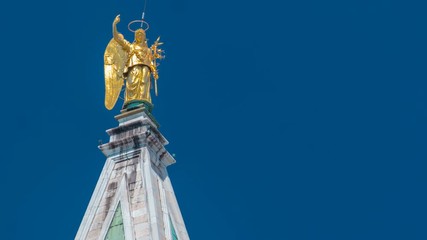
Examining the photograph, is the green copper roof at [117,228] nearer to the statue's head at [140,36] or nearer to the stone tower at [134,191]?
the stone tower at [134,191]

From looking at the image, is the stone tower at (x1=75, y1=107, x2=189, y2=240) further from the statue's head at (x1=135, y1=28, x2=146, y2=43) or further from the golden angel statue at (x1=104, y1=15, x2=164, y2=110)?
the statue's head at (x1=135, y1=28, x2=146, y2=43)

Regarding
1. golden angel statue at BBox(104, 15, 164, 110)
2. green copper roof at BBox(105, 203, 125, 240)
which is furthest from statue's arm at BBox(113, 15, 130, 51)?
green copper roof at BBox(105, 203, 125, 240)

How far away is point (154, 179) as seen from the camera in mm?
34594

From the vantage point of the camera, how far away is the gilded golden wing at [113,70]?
37.2 metres

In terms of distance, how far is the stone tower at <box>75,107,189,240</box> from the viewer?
3256 centimetres

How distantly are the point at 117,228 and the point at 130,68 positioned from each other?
23.6 feet

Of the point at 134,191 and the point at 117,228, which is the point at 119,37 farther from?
the point at 117,228

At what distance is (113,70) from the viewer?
1489 inches

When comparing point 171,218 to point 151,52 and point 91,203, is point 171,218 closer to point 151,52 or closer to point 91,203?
point 91,203

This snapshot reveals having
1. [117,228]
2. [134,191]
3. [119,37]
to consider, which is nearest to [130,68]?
[119,37]

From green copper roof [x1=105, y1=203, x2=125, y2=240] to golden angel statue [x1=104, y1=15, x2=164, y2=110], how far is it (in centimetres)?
487

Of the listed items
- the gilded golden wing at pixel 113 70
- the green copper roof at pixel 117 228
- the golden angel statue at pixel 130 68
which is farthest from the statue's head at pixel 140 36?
the green copper roof at pixel 117 228

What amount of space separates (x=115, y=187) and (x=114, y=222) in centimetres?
157

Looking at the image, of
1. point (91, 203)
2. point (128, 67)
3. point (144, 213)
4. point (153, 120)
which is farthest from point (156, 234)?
point (128, 67)
